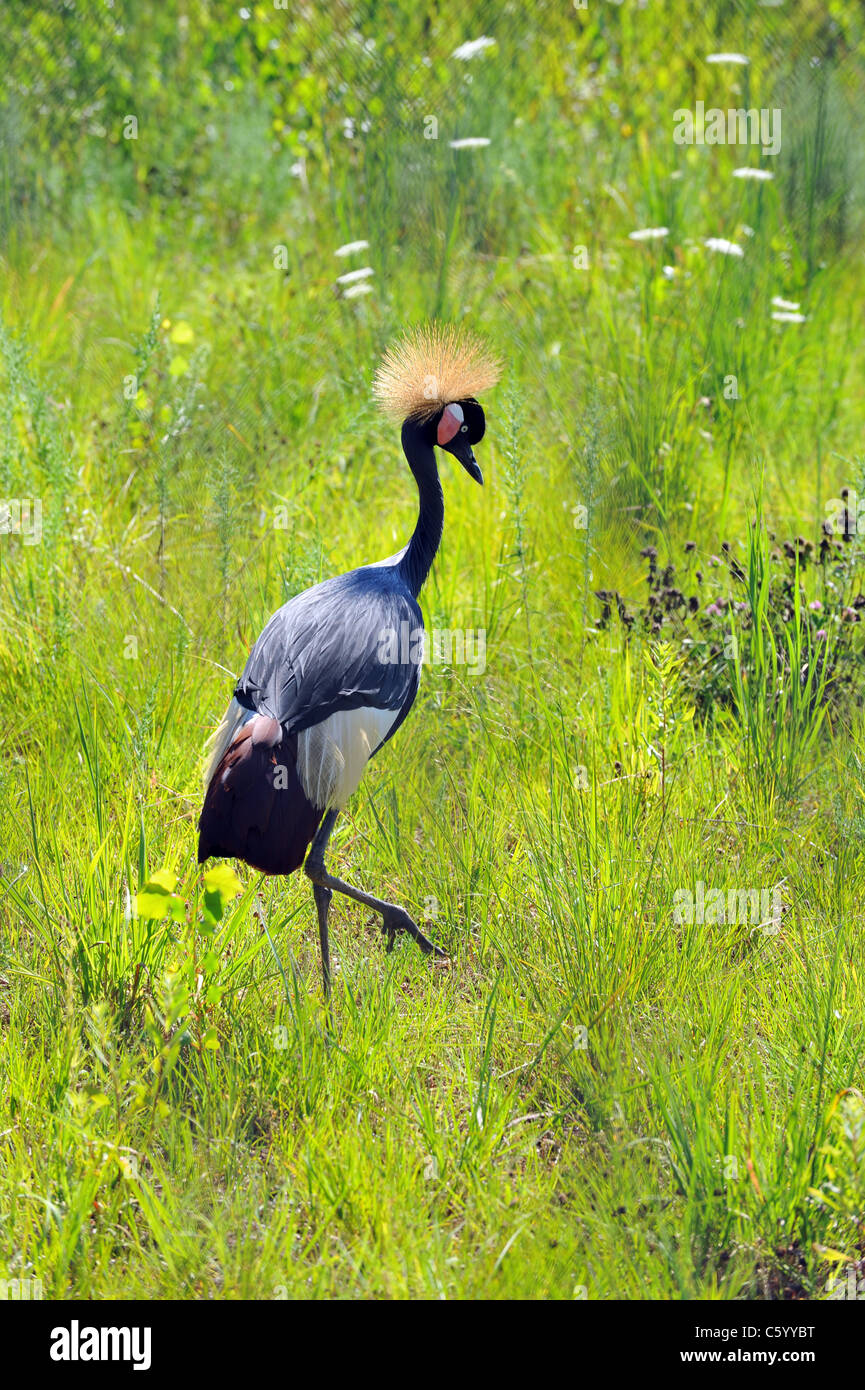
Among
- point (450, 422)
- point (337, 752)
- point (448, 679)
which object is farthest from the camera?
point (448, 679)

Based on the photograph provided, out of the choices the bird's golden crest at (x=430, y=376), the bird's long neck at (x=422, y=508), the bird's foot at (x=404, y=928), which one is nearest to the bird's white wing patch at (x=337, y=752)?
the bird's foot at (x=404, y=928)

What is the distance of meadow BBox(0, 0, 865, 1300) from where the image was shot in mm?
2406

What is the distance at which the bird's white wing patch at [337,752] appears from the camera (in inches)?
122

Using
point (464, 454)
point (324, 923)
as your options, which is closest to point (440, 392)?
point (464, 454)

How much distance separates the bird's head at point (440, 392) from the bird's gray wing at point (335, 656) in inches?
18.7

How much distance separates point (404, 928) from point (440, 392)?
1.49 m

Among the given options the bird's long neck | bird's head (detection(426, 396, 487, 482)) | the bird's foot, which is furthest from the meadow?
the bird's long neck

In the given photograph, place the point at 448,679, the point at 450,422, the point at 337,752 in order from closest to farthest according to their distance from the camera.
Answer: the point at 337,752, the point at 450,422, the point at 448,679

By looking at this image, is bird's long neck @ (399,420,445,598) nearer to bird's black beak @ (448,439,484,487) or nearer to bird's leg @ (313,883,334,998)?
bird's black beak @ (448,439,484,487)

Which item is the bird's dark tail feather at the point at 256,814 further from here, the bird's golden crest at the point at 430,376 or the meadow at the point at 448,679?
the bird's golden crest at the point at 430,376

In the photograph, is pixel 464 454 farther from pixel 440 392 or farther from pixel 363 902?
pixel 363 902

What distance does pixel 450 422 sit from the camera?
11.7ft

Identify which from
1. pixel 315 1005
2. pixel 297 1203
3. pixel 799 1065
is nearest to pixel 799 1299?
pixel 799 1065

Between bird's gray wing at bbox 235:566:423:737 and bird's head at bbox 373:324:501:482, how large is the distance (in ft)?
1.56
